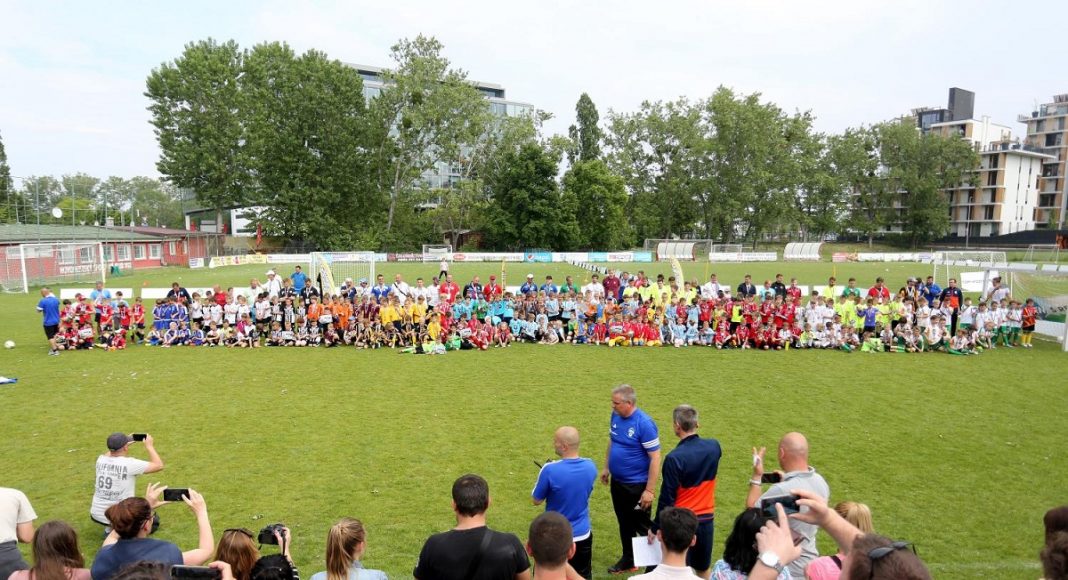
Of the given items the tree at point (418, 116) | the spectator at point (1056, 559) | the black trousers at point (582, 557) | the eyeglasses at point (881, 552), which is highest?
the tree at point (418, 116)

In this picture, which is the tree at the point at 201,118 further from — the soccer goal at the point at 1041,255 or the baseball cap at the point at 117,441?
the soccer goal at the point at 1041,255

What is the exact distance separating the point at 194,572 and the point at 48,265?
126ft

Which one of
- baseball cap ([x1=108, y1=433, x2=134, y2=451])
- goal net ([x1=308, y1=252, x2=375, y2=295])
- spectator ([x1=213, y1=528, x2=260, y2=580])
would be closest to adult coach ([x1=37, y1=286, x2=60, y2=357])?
goal net ([x1=308, y1=252, x2=375, y2=295])

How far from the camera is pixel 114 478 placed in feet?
17.5

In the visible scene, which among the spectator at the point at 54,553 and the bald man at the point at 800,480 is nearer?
the spectator at the point at 54,553

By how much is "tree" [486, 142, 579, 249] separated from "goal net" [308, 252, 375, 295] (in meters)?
23.6

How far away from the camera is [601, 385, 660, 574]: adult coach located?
4.67 meters

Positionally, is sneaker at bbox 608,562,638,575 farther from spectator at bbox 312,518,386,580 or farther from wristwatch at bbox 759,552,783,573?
wristwatch at bbox 759,552,783,573

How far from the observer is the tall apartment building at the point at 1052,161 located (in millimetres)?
79688

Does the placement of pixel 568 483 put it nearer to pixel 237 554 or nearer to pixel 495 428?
pixel 237 554

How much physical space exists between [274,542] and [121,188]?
127 metres

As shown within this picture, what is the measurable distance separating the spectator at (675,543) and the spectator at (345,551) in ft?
4.75

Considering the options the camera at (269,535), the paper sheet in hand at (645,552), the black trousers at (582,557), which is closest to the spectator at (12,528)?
the camera at (269,535)

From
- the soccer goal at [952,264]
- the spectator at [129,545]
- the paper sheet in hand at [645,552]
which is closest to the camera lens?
the spectator at [129,545]
